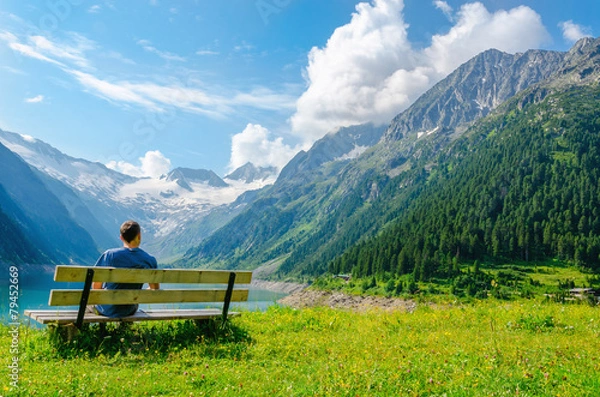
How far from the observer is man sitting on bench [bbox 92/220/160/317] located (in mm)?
10461

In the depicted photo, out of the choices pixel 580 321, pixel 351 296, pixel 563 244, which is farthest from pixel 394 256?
pixel 580 321

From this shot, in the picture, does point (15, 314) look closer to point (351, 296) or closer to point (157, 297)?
point (157, 297)

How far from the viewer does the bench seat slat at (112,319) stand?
9.60 m

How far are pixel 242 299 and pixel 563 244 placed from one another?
183429 mm

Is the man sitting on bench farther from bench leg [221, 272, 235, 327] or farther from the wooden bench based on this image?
bench leg [221, 272, 235, 327]

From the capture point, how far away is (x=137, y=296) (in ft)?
34.0

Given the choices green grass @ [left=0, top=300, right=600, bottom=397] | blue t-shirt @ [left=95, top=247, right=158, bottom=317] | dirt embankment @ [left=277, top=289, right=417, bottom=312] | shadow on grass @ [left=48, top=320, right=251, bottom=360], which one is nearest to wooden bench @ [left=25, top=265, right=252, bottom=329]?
blue t-shirt @ [left=95, top=247, right=158, bottom=317]

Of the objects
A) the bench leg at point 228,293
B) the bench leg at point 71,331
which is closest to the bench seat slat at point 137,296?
the bench leg at point 228,293

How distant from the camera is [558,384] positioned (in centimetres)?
752

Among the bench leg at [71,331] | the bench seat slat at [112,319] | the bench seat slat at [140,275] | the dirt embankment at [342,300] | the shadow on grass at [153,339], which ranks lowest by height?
the dirt embankment at [342,300]

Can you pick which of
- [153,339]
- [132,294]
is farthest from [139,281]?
[153,339]

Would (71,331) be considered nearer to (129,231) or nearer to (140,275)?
(140,275)

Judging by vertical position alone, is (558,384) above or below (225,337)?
above

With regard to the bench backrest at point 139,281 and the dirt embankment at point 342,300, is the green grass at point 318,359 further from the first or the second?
the dirt embankment at point 342,300
